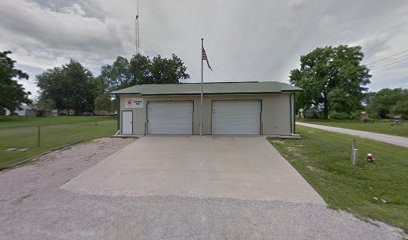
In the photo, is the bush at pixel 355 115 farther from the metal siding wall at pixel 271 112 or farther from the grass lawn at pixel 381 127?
the metal siding wall at pixel 271 112

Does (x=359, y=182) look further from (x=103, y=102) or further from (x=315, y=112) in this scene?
(x=103, y=102)

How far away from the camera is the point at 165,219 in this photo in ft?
9.80

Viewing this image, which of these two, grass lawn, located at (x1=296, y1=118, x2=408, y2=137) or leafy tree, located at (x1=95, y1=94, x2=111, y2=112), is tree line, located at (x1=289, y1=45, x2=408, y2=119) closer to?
grass lawn, located at (x1=296, y1=118, x2=408, y2=137)

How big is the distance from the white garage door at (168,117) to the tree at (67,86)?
49.1m

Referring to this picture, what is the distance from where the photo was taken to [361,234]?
2594mm

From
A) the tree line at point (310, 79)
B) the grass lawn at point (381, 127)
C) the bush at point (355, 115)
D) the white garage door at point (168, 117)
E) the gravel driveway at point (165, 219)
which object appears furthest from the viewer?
the bush at point (355, 115)

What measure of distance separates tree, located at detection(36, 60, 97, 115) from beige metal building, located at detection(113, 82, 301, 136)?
48.4 metres

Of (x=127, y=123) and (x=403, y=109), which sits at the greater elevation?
(x=403, y=109)

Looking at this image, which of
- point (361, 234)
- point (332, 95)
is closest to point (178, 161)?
point (361, 234)

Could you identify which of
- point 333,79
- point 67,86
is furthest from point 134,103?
point 67,86

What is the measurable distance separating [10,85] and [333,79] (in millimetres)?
55043

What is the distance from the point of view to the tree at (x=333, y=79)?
30.4 meters

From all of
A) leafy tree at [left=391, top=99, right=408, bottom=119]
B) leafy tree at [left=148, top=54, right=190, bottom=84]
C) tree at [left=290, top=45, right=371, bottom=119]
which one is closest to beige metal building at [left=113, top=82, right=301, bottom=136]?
tree at [left=290, top=45, right=371, bottom=119]

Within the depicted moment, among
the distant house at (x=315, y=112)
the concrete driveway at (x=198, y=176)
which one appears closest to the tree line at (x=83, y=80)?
the distant house at (x=315, y=112)
